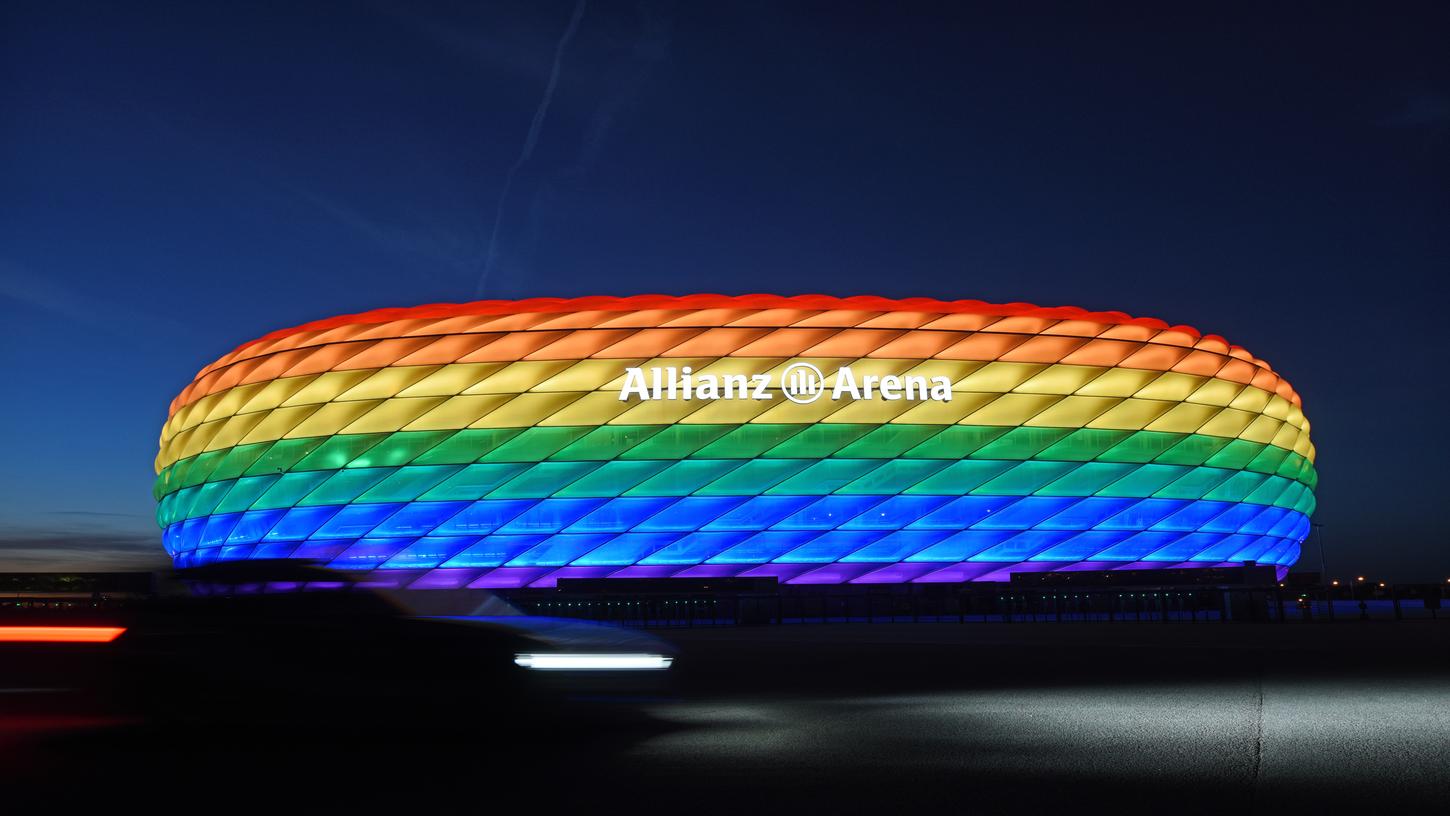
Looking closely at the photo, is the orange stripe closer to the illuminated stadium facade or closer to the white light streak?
the white light streak

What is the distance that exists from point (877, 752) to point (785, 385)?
2788 centimetres

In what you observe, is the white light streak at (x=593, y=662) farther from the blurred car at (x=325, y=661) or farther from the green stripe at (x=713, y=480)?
the green stripe at (x=713, y=480)

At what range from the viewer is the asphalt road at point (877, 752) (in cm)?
522

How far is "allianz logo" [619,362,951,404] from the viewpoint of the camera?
33.9m

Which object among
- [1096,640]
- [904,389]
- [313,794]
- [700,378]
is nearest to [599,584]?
[700,378]

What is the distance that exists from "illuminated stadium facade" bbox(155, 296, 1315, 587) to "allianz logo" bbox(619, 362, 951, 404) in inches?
2.6

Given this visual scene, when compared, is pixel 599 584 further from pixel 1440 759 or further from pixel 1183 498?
pixel 1440 759

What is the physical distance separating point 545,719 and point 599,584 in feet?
83.4

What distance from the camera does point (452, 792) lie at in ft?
17.9

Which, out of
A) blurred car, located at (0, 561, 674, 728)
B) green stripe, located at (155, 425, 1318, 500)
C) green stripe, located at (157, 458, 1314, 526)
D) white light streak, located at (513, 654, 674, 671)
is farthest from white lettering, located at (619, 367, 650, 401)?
blurred car, located at (0, 561, 674, 728)

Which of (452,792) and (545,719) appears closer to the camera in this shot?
(452,792)

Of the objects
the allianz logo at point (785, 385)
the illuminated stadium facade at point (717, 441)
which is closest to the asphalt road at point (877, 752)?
the allianz logo at point (785, 385)

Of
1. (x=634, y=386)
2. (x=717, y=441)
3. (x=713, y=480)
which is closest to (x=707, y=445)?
(x=717, y=441)

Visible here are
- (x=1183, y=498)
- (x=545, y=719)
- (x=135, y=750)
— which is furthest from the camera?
(x=1183, y=498)
